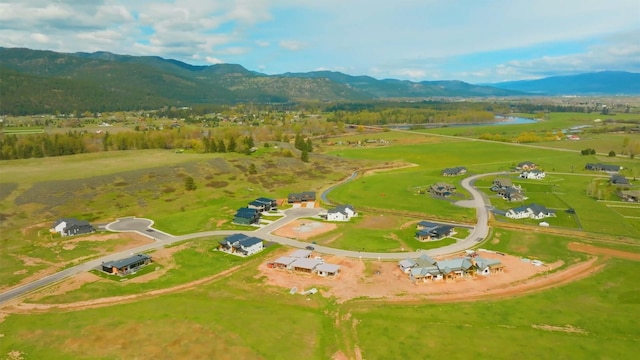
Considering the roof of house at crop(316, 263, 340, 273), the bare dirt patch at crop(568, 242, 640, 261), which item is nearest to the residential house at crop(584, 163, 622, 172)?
the bare dirt patch at crop(568, 242, 640, 261)

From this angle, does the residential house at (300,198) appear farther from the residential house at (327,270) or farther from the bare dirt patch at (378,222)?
the residential house at (327,270)

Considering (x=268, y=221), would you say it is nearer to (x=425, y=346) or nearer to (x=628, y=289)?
(x=425, y=346)

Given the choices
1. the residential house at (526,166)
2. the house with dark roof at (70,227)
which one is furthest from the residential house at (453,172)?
the house with dark roof at (70,227)

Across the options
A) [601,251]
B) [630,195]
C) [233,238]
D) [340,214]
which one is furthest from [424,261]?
[630,195]

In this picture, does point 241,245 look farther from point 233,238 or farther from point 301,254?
point 301,254

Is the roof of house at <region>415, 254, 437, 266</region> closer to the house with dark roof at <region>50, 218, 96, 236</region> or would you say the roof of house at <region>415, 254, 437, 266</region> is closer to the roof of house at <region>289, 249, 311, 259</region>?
the roof of house at <region>289, 249, 311, 259</region>

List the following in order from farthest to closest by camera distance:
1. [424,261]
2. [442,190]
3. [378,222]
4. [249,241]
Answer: [442,190]
[378,222]
[249,241]
[424,261]

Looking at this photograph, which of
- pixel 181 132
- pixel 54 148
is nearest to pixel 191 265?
pixel 54 148

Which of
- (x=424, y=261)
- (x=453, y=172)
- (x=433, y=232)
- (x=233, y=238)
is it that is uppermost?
(x=453, y=172)
